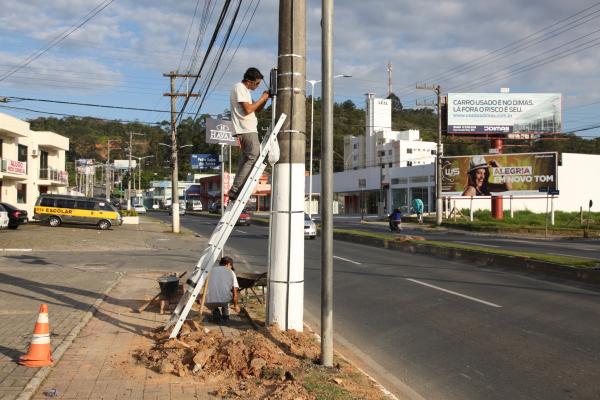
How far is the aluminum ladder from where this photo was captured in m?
7.12

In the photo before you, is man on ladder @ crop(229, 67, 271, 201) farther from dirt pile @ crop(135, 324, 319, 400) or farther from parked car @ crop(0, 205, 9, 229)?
parked car @ crop(0, 205, 9, 229)

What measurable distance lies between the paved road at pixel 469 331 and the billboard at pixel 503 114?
3962cm

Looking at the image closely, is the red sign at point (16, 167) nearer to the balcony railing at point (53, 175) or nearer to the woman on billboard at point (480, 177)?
the balcony railing at point (53, 175)

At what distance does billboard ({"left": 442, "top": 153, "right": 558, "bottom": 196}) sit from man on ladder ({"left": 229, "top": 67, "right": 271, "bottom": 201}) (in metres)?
42.9

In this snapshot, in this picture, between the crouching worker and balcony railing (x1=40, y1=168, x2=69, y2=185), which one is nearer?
the crouching worker

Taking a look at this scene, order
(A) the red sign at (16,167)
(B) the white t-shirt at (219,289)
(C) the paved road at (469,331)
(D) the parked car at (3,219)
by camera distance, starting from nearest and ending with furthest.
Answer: (C) the paved road at (469,331)
(B) the white t-shirt at (219,289)
(D) the parked car at (3,219)
(A) the red sign at (16,167)

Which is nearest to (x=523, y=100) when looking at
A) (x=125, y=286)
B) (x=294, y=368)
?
(x=125, y=286)

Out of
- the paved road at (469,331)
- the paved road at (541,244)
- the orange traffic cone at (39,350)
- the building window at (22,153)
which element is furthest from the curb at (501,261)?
the building window at (22,153)

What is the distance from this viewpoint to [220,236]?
731 centimetres

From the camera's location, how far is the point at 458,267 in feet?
54.4

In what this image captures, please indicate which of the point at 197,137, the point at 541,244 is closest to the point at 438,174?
the point at 541,244

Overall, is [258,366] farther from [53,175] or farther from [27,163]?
[53,175]

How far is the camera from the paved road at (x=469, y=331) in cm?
638

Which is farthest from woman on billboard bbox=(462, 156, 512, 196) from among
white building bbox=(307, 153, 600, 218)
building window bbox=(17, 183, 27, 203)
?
building window bbox=(17, 183, 27, 203)
